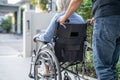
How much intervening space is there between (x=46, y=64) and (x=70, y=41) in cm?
49

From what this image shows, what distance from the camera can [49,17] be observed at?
1105cm

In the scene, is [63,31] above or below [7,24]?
above

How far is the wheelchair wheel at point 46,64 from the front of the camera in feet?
14.1

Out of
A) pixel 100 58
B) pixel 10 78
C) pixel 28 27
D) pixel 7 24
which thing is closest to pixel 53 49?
pixel 100 58

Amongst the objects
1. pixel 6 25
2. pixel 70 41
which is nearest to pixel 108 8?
pixel 70 41

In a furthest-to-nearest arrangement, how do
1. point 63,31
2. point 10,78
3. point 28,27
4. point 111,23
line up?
point 28,27 < point 10,78 < point 63,31 < point 111,23

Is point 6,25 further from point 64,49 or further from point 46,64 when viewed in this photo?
point 64,49

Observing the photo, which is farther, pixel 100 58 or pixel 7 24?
pixel 7 24

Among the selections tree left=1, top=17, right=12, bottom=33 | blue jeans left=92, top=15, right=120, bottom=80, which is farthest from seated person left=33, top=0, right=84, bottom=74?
tree left=1, top=17, right=12, bottom=33

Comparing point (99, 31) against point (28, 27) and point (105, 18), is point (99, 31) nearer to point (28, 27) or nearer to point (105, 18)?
point (105, 18)

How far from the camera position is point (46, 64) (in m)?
4.60

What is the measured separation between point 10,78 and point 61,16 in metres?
2.74

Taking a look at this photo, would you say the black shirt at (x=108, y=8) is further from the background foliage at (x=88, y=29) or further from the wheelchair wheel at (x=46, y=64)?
the background foliage at (x=88, y=29)

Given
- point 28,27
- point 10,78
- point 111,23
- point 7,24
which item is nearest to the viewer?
point 111,23
